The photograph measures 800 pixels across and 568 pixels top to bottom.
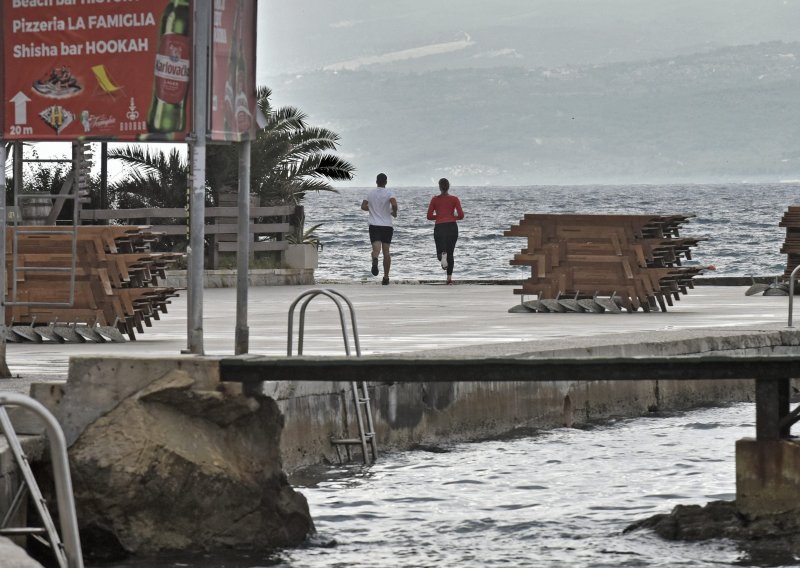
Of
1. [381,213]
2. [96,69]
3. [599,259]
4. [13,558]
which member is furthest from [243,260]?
[381,213]

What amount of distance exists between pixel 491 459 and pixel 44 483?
450 centimetres

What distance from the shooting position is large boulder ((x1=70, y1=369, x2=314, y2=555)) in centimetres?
1030

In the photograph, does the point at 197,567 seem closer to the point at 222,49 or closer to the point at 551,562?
the point at 551,562

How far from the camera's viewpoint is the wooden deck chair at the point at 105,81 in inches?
527

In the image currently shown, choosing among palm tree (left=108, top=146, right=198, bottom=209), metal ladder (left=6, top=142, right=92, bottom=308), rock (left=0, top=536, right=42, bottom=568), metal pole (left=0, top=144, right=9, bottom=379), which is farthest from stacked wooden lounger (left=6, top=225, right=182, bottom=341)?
palm tree (left=108, top=146, right=198, bottom=209)

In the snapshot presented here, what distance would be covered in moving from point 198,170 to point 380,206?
17.5 metres

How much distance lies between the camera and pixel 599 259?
22.9m

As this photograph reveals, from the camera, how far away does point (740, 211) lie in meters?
128

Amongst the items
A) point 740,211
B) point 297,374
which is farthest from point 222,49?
point 740,211

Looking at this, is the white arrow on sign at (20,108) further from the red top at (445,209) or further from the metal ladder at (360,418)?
the red top at (445,209)

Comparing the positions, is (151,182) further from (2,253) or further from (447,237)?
(2,253)

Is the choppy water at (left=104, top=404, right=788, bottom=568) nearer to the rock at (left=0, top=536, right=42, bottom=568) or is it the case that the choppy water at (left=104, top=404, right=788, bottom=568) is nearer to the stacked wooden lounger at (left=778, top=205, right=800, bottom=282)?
the rock at (left=0, top=536, right=42, bottom=568)

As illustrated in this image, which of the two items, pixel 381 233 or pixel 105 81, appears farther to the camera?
pixel 381 233

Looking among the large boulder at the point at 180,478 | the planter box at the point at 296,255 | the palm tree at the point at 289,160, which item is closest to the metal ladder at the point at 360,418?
the large boulder at the point at 180,478
